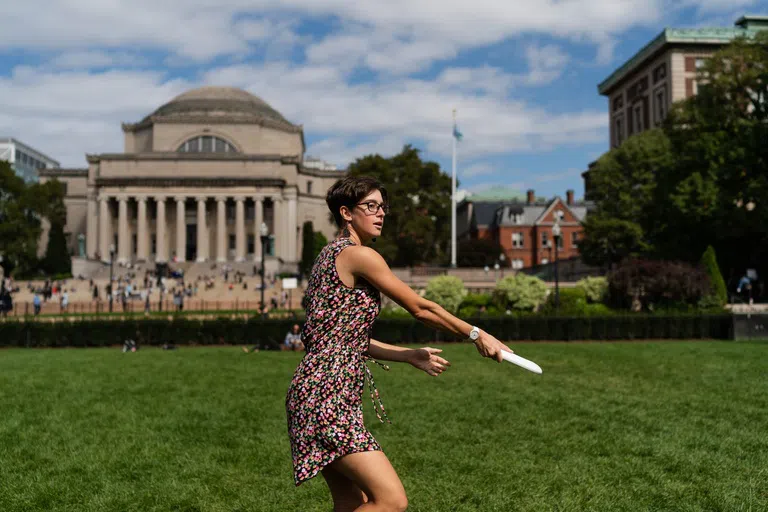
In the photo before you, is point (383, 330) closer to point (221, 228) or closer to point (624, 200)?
point (624, 200)

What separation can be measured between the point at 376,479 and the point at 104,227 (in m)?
90.0

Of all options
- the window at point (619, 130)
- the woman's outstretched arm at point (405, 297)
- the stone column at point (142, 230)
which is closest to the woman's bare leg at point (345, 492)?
the woman's outstretched arm at point (405, 297)

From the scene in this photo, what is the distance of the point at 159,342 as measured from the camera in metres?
25.9

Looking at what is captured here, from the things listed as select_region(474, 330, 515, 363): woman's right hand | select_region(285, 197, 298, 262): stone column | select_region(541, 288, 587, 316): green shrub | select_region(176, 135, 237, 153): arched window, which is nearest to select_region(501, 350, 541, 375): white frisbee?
select_region(474, 330, 515, 363): woman's right hand

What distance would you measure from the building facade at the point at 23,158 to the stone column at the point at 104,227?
58.7 metres

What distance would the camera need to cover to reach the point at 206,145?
3713 inches

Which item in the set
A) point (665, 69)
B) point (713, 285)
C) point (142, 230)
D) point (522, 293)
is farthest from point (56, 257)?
point (713, 285)

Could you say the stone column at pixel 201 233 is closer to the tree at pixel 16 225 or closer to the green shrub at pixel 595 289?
the tree at pixel 16 225

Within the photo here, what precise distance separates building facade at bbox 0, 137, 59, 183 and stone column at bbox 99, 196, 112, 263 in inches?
2311

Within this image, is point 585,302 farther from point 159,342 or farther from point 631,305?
point 159,342

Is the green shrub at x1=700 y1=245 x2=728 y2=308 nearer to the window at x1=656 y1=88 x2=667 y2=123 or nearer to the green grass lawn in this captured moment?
the green grass lawn

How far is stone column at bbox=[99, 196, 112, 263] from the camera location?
8594cm

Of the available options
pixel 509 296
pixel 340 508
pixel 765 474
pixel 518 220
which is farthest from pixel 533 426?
pixel 518 220

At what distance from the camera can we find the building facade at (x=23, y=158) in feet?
Answer: 463
